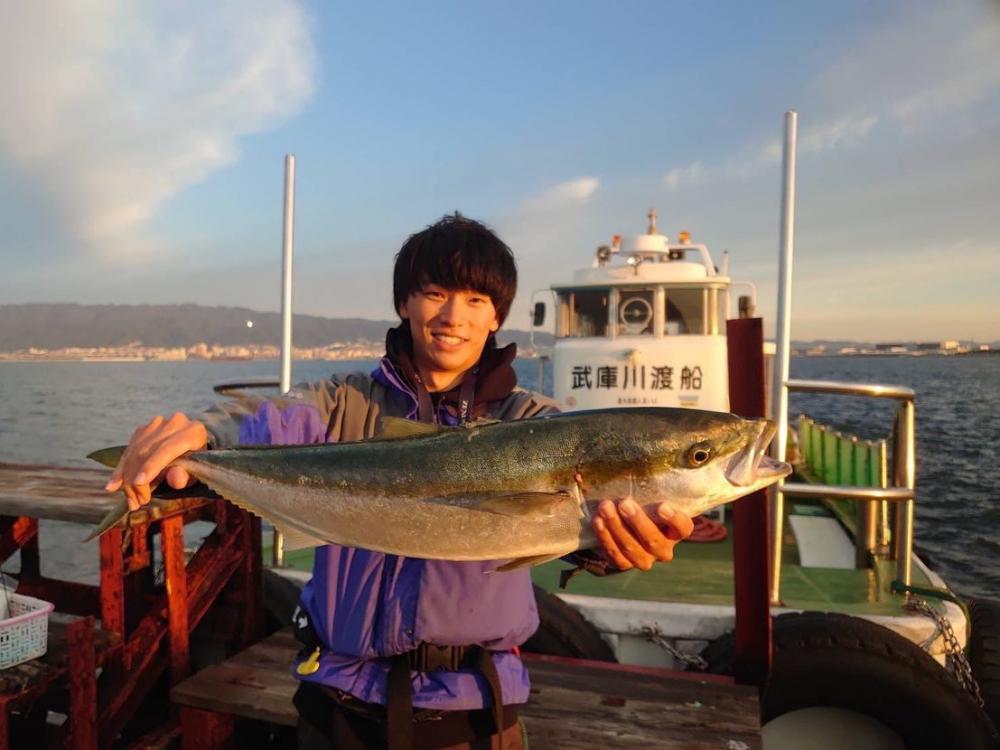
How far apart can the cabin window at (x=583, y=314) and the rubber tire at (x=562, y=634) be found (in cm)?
623

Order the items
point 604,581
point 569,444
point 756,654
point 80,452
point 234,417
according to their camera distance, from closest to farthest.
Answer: point 569,444
point 234,417
point 756,654
point 604,581
point 80,452

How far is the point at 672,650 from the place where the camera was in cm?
611

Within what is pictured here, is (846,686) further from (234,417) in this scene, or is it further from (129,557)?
(129,557)

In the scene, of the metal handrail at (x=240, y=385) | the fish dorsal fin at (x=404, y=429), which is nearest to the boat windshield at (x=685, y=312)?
the metal handrail at (x=240, y=385)

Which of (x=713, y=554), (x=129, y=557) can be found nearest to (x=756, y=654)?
(x=713, y=554)

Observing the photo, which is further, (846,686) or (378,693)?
(846,686)

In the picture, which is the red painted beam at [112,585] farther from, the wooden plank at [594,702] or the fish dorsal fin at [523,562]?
the fish dorsal fin at [523,562]

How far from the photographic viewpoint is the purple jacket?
286cm

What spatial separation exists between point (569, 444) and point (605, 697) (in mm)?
3292

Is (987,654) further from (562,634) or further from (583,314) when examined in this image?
(583,314)

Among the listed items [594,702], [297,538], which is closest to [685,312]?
[594,702]

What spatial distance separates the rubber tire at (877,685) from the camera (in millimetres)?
5320

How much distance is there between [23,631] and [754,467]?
5.31 m

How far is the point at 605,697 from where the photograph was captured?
5086 mm
